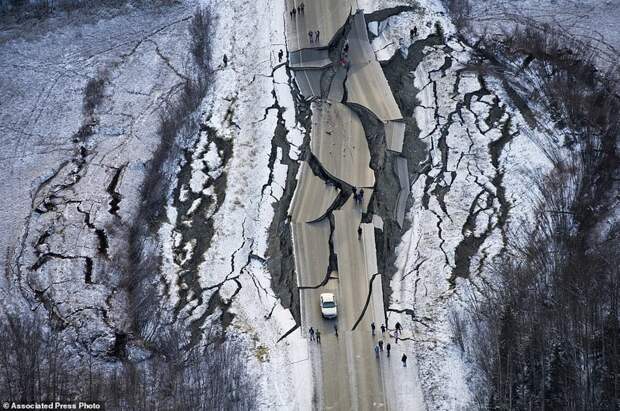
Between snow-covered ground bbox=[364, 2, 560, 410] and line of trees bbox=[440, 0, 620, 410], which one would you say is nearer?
line of trees bbox=[440, 0, 620, 410]

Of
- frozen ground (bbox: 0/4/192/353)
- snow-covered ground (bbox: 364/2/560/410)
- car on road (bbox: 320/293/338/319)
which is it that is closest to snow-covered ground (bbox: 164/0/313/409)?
car on road (bbox: 320/293/338/319)

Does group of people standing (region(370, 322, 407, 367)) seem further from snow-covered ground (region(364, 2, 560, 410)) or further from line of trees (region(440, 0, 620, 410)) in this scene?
line of trees (region(440, 0, 620, 410))

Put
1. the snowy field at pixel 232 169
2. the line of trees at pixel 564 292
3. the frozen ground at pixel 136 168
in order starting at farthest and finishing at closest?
the frozen ground at pixel 136 168, the snowy field at pixel 232 169, the line of trees at pixel 564 292

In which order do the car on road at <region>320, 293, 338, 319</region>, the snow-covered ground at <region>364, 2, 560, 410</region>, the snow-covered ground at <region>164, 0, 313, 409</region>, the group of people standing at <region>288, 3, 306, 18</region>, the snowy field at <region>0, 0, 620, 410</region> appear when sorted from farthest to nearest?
the group of people standing at <region>288, 3, 306, 18</region> → the snowy field at <region>0, 0, 620, 410</region> → the car on road at <region>320, 293, 338, 319</region> → the snow-covered ground at <region>364, 2, 560, 410</region> → the snow-covered ground at <region>164, 0, 313, 409</region>

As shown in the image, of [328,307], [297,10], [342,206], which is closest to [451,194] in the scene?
[342,206]

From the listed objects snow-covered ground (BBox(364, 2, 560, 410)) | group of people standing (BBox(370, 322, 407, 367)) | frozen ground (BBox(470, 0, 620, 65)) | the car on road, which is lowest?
group of people standing (BBox(370, 322, 407, 367))

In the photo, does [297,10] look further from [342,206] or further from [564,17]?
[564,17]

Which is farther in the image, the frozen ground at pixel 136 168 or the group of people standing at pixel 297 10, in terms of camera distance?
the group of people standing at pixel 297 10

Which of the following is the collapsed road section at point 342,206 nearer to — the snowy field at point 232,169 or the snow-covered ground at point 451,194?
the snowy field at point 232,169

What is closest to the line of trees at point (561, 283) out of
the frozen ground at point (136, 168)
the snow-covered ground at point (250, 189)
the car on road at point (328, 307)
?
the car on road at point (328, 307)
